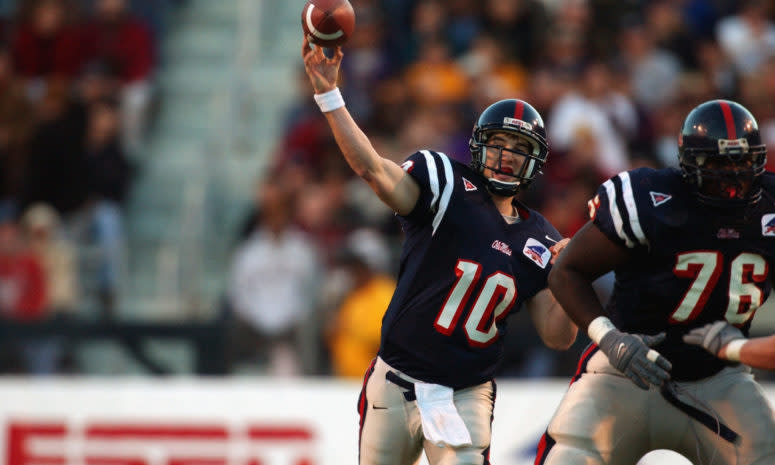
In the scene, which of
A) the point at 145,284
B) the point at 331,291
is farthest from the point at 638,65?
the point at 145,284

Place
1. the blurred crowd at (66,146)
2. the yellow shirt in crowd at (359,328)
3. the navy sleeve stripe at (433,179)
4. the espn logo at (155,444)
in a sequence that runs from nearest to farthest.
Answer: the navy sleeve stripe at (433,179), the espn logo at (155,444), the yellow shirt in crowd at (359,328), the blurred crowd at (66,146)

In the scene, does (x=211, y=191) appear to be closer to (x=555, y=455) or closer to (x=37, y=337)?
(x=37, y=337)

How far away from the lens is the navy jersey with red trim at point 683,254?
4.45m

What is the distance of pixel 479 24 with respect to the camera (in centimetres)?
1011

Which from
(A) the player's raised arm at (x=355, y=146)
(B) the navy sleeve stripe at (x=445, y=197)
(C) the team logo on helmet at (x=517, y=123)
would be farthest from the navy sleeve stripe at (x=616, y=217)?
(A) the player's raised arm at (x=355, y=146)

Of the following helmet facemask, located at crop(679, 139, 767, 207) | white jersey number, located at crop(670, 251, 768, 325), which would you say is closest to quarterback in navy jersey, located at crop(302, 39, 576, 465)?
white jersey number, located at crop(670, 251, 768, 325)

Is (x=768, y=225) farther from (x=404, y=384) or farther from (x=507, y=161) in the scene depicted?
(x=404, y=384)

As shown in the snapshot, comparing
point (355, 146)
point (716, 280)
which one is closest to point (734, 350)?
point (716, 280)

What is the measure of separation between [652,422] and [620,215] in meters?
0.80

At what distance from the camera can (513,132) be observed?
487 cm

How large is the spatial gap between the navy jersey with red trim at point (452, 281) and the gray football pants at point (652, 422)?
1.47 feet

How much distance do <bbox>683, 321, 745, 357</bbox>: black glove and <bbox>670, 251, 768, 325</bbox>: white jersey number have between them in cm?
13

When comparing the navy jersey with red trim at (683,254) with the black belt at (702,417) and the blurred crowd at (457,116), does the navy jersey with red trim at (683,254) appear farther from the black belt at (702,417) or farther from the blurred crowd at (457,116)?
the blurred crowd at (457,116)

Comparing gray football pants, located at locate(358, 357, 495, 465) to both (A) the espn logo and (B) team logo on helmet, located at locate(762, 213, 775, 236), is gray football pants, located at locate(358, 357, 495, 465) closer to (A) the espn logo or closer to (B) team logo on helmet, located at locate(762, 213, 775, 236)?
(B) team logo on helmet, located at locate(762, 213, 775, 236)
